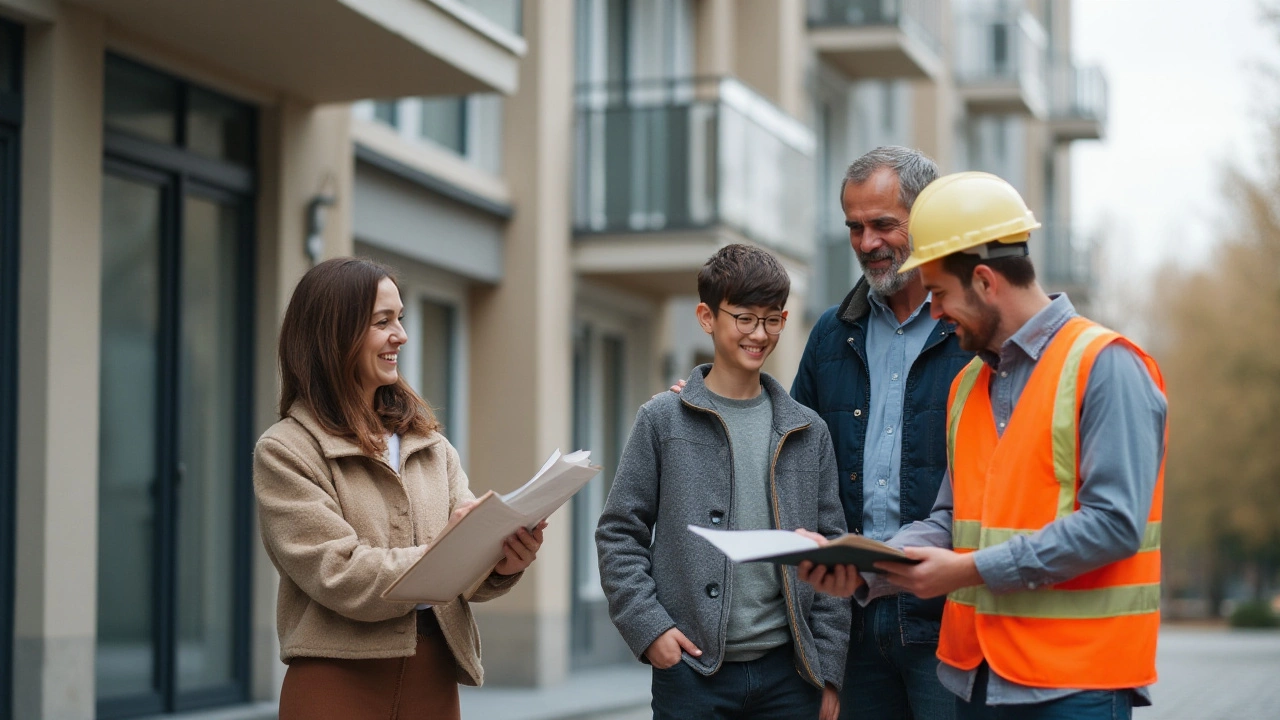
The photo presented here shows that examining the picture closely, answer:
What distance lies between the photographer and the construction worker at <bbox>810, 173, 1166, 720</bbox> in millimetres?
3166

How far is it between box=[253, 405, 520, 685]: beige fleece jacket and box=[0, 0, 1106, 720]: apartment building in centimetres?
453

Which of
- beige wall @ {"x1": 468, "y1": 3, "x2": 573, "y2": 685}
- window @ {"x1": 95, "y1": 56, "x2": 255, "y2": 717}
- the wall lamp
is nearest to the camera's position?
window @ {"x1": 95, "y1": 56, "x2": 255, "y2": 717}

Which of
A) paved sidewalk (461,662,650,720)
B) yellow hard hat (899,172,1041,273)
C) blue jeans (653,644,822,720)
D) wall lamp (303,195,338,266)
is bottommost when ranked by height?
paved sidewalk (461,662,650,720)

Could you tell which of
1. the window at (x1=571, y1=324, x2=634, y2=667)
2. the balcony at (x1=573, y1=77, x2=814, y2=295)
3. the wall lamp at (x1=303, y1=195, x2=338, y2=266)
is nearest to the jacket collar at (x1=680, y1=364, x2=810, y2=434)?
the wall lamp at (x1=303, y1=195, x2=338, y2=266)

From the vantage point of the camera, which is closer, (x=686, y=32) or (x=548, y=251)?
(x=548, y=251)

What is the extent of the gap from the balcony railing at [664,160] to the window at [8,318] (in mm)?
7412

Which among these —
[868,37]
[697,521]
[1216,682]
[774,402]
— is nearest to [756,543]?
[697,521]

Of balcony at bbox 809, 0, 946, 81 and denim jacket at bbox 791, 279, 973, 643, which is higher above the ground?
balcony at bbox 809, 0, 946, 81

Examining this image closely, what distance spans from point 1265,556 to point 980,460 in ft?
167

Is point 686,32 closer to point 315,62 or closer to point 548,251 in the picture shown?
point 548,251

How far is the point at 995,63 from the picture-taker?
27516 mm

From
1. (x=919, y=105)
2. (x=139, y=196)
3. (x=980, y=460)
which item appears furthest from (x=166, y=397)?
(x=919, y=105)

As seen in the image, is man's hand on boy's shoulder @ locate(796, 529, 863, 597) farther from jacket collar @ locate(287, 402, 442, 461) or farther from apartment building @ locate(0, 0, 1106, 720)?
apartment building @ locate(0, 0, 1106, 720)

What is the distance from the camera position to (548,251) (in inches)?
562
